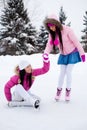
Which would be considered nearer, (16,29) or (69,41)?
(69,41)

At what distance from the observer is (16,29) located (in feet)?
81.3

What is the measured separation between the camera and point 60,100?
520cm

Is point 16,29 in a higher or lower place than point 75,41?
higher

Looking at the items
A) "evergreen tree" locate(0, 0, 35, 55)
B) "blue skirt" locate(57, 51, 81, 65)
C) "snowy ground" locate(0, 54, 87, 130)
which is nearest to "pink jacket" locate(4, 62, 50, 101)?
"snowy ground" locate(0, 54, 87, 130)

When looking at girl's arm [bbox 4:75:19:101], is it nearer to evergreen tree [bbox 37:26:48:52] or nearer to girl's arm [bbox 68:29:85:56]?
girl's arm [bbox 68:29:85:56]

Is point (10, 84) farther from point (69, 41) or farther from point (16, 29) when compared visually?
point (16, 29)

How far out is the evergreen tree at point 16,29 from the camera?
78.9 ft

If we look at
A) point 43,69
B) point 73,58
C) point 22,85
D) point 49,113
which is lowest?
point 49,113

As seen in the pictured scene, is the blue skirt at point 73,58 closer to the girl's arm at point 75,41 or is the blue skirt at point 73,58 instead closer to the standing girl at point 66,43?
the standing girl at point 66,43

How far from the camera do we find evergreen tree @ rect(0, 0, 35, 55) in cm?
2405

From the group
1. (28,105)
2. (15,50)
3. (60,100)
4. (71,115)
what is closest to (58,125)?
(71,115)

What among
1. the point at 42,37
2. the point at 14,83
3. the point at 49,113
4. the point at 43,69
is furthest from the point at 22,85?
the point at 42,37

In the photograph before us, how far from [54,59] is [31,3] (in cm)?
2397

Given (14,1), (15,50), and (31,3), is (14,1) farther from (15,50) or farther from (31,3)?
(31,3)
